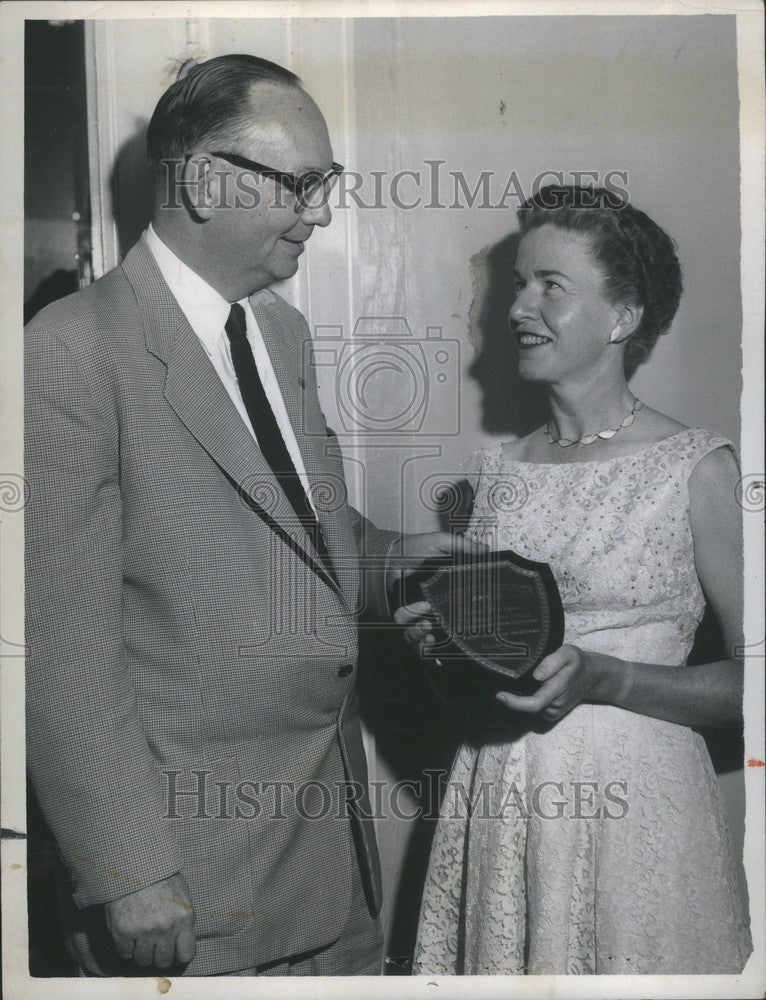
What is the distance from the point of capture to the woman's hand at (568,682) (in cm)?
143

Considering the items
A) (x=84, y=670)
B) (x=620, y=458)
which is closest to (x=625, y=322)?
(x=620, y=458)

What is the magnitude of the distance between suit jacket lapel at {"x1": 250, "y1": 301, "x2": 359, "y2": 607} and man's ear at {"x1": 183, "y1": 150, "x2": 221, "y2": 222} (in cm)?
18

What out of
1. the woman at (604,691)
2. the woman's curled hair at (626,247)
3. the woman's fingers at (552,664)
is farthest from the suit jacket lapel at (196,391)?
the woman's curled hair at (626,247)

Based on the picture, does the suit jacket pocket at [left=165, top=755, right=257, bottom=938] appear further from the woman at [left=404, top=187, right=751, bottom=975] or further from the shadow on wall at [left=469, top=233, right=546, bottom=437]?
the shadow on wall at [left=469, top=233, right=546, bottom=437]

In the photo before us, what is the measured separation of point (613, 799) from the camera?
4.88 ft

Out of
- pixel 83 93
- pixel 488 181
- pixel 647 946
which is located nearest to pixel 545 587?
pixel 647 946

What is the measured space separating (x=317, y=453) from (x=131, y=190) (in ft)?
1.89

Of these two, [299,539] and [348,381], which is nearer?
[299,539]

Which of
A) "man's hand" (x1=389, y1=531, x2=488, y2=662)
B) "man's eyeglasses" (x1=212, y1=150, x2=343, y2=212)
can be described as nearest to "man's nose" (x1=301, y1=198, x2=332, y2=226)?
"man's eyeglasses" (x1=212, y1=150, x2=343, y2=212)

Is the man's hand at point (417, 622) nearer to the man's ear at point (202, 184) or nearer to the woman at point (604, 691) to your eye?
the woman at point (604, 691)

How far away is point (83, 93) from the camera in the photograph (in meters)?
1.59

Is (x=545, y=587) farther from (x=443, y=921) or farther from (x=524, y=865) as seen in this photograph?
(x=443, y=921)

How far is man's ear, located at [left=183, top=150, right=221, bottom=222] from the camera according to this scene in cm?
140

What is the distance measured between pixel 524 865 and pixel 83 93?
150 cm
